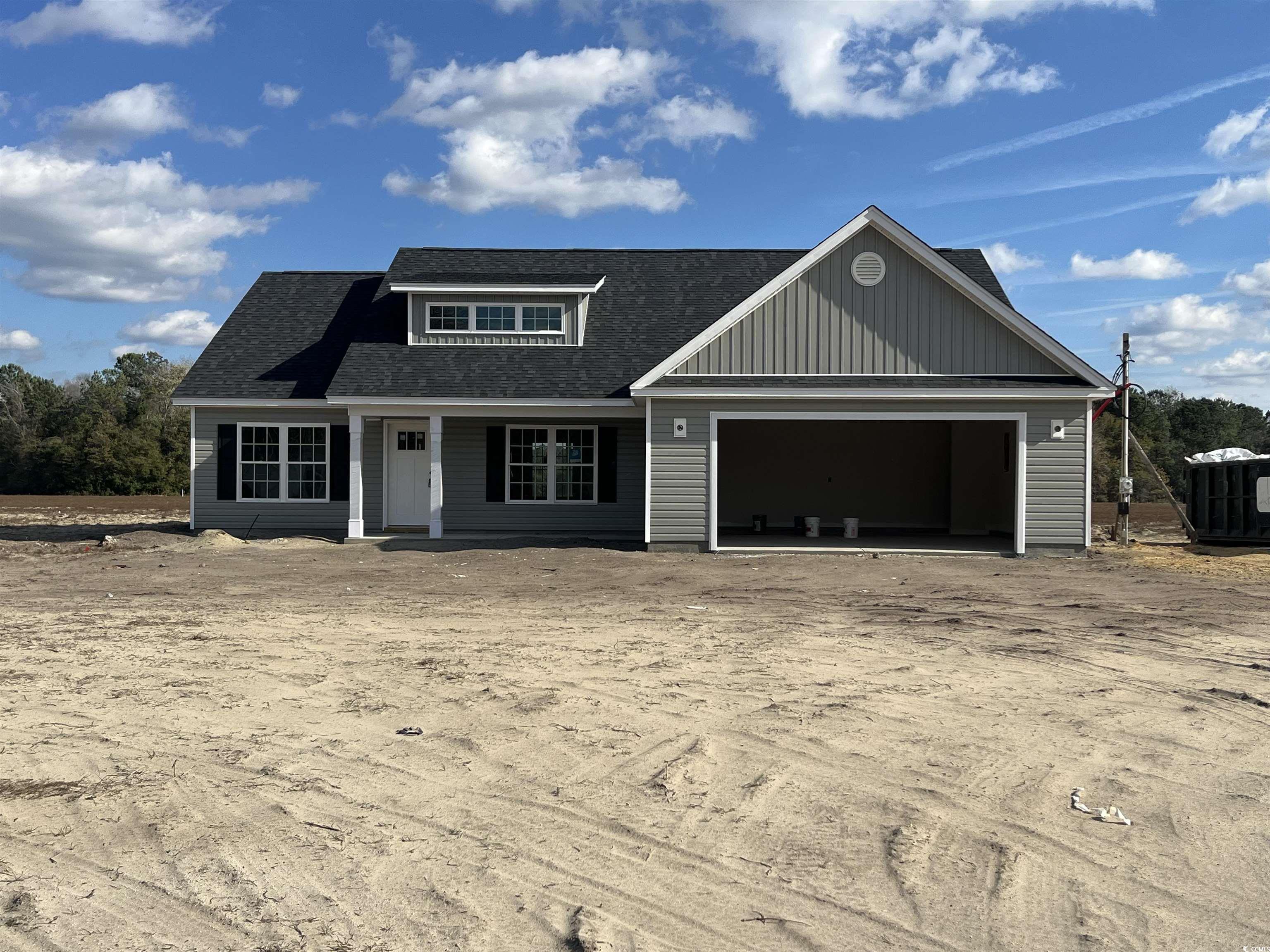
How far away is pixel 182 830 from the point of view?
449 centimetres

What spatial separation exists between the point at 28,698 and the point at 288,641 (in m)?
2.39

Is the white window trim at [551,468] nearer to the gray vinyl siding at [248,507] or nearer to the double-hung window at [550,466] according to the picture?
the double-hung window at [550,466]

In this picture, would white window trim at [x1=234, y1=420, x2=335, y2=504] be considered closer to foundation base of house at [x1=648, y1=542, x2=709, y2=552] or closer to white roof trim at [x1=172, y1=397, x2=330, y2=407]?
white roof trim at [x1=172, y1=397, x2=330, y2=407]

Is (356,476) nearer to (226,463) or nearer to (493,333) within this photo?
(226,463)

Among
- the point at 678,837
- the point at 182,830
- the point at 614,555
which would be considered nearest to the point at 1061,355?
the point at 614,555

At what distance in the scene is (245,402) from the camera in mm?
19594

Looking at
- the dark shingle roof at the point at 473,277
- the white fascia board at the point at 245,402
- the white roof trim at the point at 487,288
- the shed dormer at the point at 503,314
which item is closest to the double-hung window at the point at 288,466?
the white fascia board at the point at 245,402

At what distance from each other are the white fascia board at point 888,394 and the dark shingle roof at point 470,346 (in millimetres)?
2628

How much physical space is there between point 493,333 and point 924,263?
822 centimetres

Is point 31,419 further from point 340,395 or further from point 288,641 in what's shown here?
point 288,641

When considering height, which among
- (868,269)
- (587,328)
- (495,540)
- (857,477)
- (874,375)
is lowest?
(495,540)

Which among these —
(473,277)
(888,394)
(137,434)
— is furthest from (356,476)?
(137,434)

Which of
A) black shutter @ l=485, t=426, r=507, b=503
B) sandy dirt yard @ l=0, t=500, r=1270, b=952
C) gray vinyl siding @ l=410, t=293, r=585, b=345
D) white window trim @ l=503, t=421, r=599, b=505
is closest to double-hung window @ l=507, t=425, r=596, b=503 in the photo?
white window trim @ l=503, t=421, r=599, b=505

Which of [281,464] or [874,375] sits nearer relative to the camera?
[874,375]
